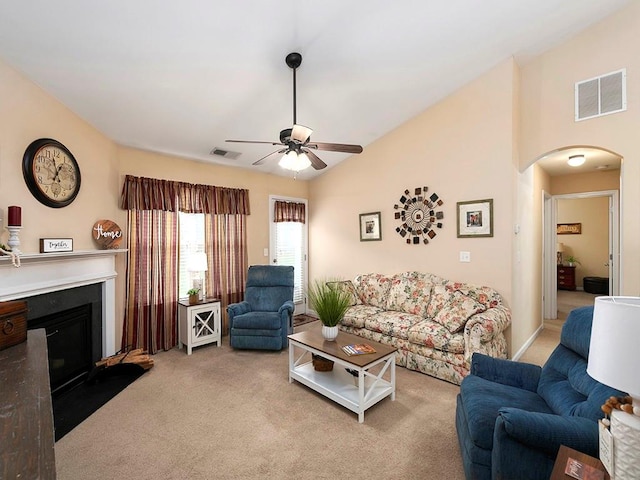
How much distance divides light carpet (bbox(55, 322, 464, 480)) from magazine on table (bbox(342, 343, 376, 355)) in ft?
1.55

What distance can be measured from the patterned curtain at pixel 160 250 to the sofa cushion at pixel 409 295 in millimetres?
2477

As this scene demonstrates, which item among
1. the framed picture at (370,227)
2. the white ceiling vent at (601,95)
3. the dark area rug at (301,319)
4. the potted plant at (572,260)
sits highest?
the white ceiling vent at (601,95)

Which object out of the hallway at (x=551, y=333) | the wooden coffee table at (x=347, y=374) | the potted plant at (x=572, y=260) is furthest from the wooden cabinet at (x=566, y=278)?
the wooden coffee table at (x=347, y=374)

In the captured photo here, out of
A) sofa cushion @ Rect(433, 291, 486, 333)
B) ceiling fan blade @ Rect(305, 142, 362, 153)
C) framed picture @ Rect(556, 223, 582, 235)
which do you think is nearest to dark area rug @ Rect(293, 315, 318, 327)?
sofa cushion @ Rect(433, 291, 486, 333)

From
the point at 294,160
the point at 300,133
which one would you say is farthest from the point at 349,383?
the point at 300,133

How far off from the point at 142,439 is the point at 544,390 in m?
2.79

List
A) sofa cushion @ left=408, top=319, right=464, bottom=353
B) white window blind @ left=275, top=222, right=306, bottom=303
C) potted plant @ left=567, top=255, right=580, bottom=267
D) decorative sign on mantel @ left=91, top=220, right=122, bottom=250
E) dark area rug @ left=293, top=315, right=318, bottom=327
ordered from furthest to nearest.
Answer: potted plant @ left=567, top=255, right=580, bottom=267 < white window blind @ left=275, top=222, right=306, bottom=303 < dark area rug @ left=293, top=315, right=318, bottom=327 < decorative sign on mantel @ left=91, top=220, right=122, bottom=250 < sofa cushion @ left=408, top=319, right=464, bottom=353

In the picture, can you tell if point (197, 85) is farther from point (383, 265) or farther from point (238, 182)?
point (383, 265)

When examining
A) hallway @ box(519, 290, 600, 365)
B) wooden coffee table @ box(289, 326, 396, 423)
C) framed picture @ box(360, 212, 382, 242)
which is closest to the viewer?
wooden coffee table @ box(289, 326, 396, 423)

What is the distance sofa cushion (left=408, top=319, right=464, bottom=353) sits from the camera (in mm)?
3090

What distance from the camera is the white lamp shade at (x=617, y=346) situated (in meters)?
1.00

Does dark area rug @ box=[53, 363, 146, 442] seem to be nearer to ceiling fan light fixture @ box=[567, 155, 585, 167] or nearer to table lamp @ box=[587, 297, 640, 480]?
table lamp @ box=[587, 297, 640, 480]

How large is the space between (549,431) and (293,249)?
182 inches

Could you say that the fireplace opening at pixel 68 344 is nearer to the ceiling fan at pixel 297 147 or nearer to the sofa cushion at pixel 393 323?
the ceiling fan at pixel 297 147
